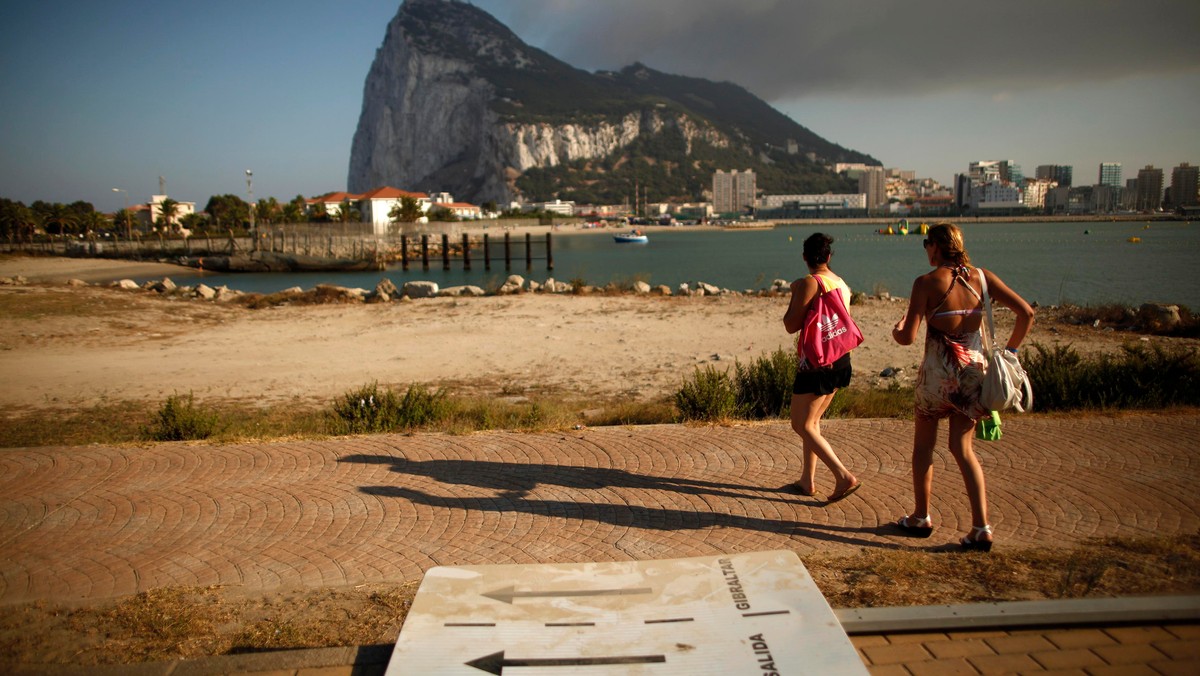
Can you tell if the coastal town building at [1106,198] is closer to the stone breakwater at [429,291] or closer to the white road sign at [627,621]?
the stone breakwater at [429,291]

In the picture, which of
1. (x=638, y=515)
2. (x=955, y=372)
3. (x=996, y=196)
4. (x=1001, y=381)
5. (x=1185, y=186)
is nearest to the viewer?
(x=1001, y=381)

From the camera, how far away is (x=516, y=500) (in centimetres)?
514

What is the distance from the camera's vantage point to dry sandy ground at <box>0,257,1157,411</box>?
11641 millimetres

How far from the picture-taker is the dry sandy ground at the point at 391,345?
11641mm

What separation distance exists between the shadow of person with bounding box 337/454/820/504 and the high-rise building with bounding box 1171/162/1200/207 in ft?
215

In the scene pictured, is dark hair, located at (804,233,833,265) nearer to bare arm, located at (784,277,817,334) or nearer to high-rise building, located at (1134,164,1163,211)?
bare arm, located at (784,277,817,334)

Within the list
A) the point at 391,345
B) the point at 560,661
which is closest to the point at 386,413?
the point at 560,661

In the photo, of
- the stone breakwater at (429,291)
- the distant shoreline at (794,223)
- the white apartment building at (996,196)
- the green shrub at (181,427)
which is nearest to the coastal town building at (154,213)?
the distant shoreline at (794,223)

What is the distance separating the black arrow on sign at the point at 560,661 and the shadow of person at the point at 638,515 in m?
1.64

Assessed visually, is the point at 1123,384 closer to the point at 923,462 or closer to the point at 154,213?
the point at 923,462

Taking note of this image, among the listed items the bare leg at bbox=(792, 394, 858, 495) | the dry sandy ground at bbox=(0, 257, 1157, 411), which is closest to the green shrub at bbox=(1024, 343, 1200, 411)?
the dry sandy ground at bbox=(0, 257, 1157, 411)

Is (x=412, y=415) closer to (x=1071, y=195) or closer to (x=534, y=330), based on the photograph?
(x=534, y=330)

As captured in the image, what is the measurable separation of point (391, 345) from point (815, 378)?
42.2ft

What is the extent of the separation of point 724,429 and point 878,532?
98.9 inches
